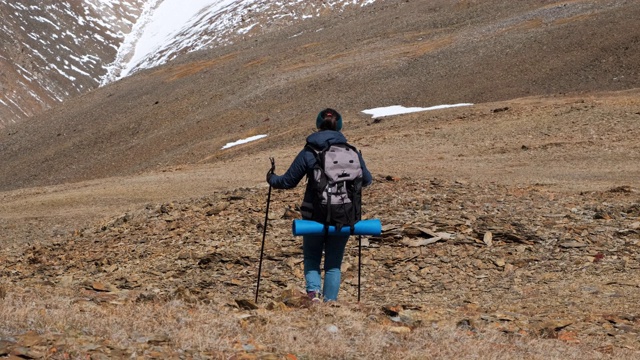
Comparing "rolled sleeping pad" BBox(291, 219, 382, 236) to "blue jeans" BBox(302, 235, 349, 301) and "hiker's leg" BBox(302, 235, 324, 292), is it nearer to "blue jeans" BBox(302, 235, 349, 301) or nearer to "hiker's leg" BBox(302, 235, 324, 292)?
"blue jeans" BBox(302, 235, 349, 301)

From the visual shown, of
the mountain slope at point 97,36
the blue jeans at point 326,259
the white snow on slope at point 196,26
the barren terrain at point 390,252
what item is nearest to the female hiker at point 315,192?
the blue jeans at point 326,259

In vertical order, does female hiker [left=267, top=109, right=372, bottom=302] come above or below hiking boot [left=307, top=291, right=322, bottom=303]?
above

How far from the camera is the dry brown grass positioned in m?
6.67

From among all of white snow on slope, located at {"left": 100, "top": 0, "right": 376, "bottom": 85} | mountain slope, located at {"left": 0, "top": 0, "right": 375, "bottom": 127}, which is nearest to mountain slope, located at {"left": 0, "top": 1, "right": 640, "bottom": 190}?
mountain slope, located at {"left": 0, "top": 0, "right": 375, "bottom": 127}

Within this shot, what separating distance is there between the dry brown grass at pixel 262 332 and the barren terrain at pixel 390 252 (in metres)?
0.03

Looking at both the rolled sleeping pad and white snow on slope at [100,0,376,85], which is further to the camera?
white snow on slope at [100,0,376,85]

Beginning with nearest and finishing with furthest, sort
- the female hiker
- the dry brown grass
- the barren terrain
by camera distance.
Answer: the dry brown grass, the barren terrain, the female hiker

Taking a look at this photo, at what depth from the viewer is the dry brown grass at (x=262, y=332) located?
6.67m

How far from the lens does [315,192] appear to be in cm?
795

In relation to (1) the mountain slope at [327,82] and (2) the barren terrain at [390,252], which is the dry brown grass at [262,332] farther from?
(1) the mountain slope at [327,82]

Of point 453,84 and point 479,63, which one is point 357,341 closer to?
point 453,84

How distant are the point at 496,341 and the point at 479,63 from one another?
37.9 m

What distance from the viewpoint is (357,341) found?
7215 millimetres

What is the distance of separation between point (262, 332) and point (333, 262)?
1.34 meters
